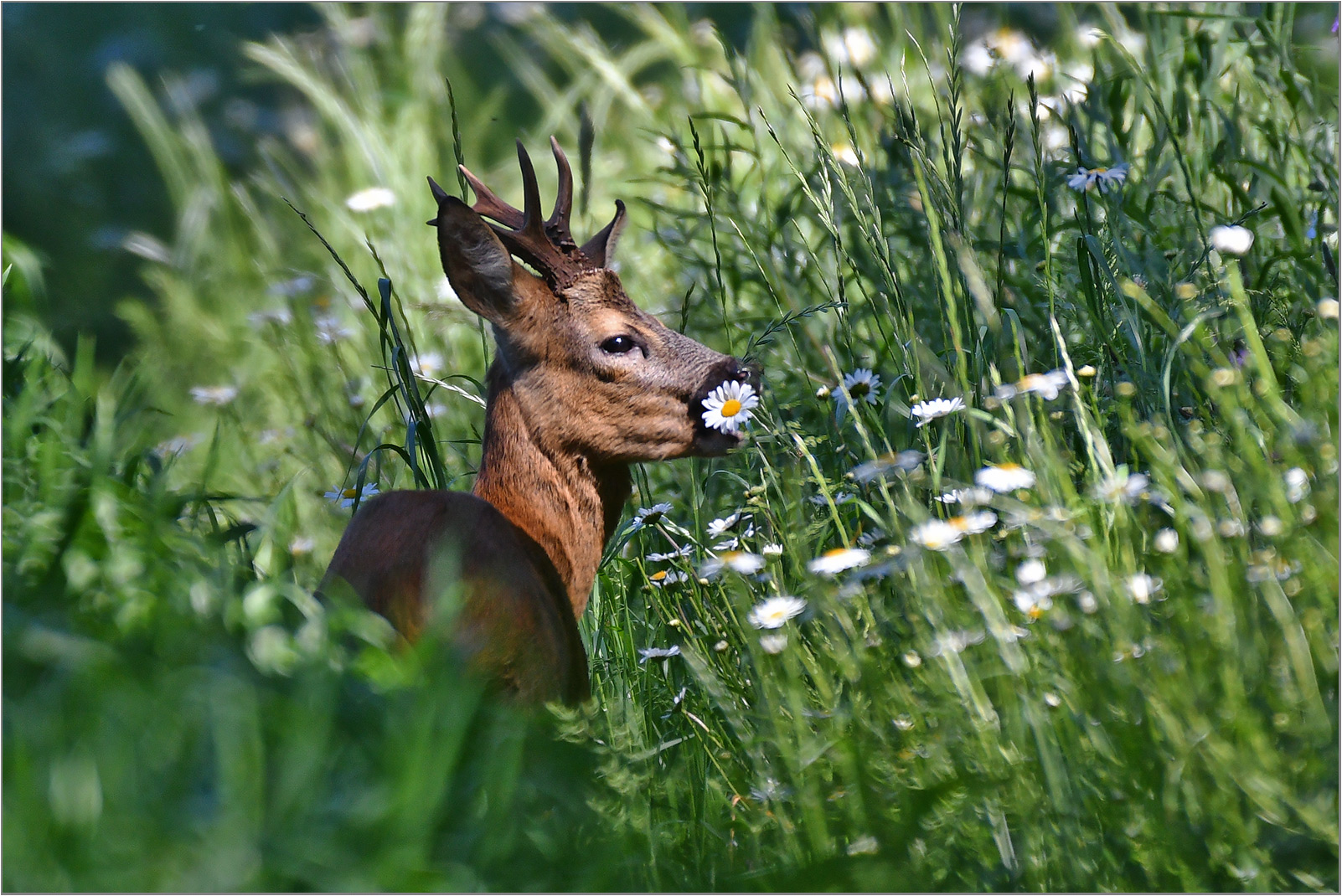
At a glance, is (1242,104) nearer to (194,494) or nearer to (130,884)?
(194,494)

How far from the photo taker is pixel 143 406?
2.70 meters

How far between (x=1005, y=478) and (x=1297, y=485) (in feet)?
1.57

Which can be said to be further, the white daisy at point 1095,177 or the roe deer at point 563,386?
the roe deer at point 563,386

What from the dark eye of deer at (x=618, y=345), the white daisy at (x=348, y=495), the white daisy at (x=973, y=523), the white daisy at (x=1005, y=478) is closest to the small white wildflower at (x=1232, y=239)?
the white daisy at (x=1005, y=478)

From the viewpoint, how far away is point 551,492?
307cm

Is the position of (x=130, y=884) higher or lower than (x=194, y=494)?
lower

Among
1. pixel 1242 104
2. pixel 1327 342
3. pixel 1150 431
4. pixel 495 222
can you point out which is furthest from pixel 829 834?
pixel 1242 104

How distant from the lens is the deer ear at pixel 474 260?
3.09 metres

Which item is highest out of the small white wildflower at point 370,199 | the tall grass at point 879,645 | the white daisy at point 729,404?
the small white wildflower at point 370,199

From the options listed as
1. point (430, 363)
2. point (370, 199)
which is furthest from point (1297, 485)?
point (370, 199)

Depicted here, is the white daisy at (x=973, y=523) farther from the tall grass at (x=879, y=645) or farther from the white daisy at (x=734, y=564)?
the white daisy at (x=734, y=564)

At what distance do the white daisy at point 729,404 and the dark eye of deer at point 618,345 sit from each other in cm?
29

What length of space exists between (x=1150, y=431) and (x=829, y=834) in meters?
0.85

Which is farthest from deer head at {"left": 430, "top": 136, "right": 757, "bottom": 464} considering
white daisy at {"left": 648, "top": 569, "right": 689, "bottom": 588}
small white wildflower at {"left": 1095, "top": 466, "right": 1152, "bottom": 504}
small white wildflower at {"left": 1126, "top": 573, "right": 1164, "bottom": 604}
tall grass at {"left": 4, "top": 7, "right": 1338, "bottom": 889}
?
small white wildflower at {"left": 1126, "top": 573, "right": 1164, "bottom": 604}
